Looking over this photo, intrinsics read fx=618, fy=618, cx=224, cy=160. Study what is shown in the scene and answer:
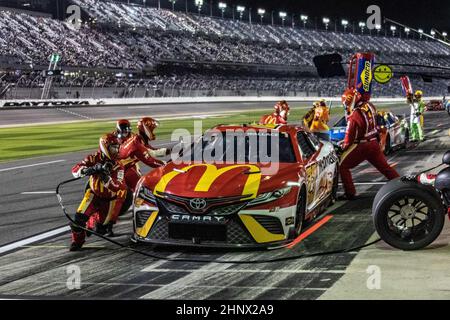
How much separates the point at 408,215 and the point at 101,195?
3.35 m

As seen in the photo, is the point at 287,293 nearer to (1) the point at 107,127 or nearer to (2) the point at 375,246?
(2) the point at 375,246

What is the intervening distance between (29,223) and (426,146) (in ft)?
45.0

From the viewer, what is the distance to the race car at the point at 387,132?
52.4ft

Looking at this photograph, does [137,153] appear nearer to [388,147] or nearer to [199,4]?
[388,147]

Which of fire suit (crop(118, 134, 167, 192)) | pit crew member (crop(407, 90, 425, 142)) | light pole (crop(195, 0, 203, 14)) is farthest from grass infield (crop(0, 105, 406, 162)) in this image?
light pole (crop(195, 0, 203, 14))

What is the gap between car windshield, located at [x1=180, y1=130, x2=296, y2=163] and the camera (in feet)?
24.5

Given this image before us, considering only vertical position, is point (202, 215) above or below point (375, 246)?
above

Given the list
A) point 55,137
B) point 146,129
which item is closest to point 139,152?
point 146,129

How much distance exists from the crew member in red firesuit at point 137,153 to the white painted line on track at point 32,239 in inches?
43.0

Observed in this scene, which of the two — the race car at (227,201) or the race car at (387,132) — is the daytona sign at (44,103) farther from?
the race car at (227,201)

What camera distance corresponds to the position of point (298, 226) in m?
6.69

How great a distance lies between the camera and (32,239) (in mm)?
7332

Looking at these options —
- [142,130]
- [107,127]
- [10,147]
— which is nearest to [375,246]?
[142,130]
